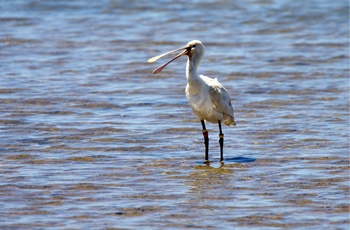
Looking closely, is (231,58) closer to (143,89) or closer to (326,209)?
(143,89)

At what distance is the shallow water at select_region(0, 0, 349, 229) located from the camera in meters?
7.86

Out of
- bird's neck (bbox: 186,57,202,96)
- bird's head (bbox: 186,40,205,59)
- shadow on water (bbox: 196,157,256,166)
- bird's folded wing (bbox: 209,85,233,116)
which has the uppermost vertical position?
bird's head (bbox: 186,40,205,59)

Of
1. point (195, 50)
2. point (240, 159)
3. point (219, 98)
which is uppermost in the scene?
point (195, 50)

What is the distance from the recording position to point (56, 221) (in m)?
7.42

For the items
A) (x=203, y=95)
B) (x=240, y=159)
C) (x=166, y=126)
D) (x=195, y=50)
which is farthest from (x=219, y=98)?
(x=166, y=126)

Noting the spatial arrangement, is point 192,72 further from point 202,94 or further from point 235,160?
point 235,160

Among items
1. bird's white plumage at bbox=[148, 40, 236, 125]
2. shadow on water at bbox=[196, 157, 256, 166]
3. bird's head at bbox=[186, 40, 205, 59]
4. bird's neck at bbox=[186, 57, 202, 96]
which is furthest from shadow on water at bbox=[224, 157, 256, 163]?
bird's head at bbox=[186, 40, 205, 59]

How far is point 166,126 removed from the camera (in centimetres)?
1123

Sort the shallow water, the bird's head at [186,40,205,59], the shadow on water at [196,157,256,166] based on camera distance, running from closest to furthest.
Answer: the shallow water, the shadow on water at [196,157,256,166], the bird's head at [186,40,205,59]

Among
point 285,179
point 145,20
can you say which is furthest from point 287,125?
point 145,20

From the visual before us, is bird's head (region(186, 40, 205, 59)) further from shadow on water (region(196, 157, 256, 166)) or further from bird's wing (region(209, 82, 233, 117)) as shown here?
shadow on water (region(196, 157, 256, 166))

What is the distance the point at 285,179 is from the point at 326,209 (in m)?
1.06

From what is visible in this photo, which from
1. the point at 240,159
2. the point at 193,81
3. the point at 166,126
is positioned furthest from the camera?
the point at 166,126

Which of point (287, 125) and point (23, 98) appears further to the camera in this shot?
point (23, 98)
